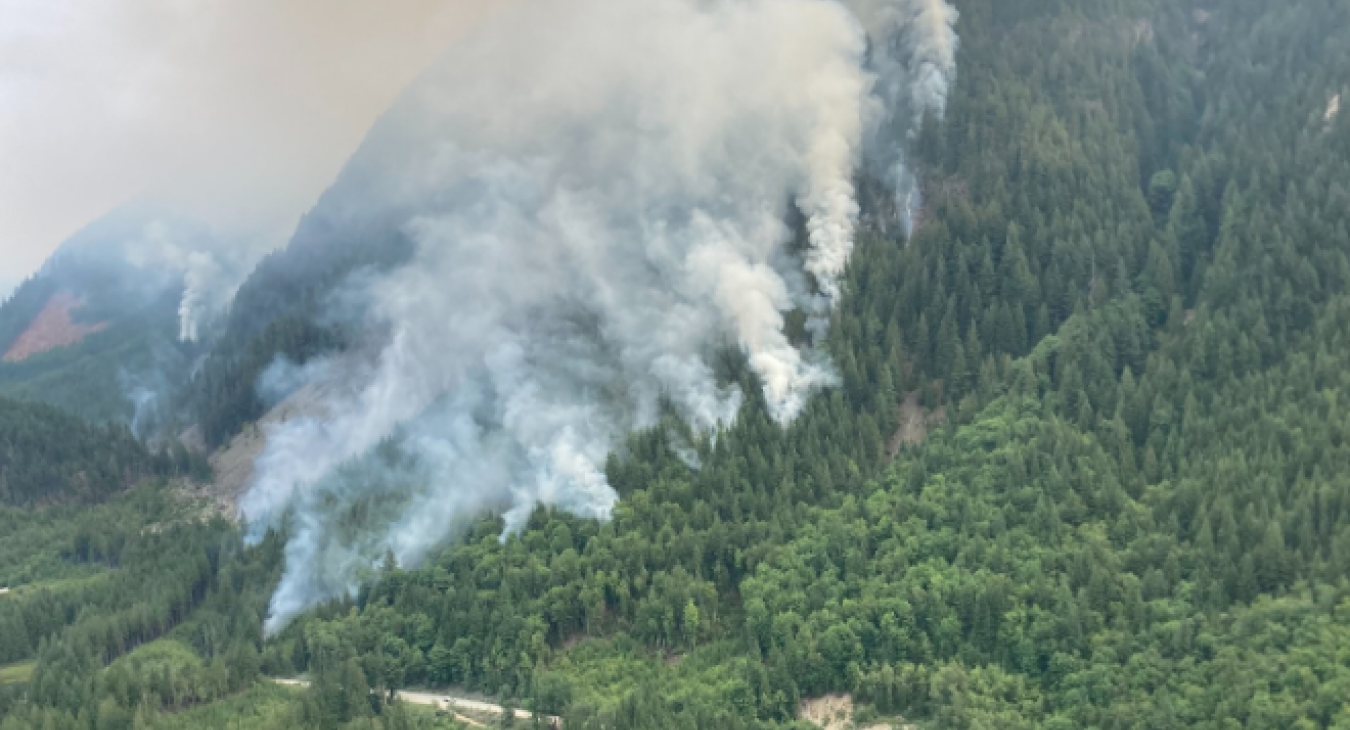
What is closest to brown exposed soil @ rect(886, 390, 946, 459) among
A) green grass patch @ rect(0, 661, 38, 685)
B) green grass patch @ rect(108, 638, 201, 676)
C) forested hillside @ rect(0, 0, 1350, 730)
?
forested hillside @ rect(0, 0, 1350, 730)

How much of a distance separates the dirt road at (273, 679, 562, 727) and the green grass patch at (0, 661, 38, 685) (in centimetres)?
2536

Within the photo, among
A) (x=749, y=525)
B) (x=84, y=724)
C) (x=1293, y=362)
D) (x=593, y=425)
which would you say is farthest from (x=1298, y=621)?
(x=84, y=724)

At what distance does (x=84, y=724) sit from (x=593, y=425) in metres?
59.3

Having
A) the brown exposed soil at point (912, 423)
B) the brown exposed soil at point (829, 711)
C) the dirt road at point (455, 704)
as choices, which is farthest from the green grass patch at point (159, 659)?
the brown exposed soil at point (912, 423)

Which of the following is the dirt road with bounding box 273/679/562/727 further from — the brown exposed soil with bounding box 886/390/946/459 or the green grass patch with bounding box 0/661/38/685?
the brown exposed soil with bounding box 886/390/946/459

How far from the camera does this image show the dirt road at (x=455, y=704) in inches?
5177

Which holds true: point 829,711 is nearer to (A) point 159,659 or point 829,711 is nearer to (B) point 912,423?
(B) point 912,423

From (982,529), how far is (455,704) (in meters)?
47.4

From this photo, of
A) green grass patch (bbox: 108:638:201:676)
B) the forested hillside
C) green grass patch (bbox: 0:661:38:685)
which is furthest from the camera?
green grass patch (bbox: 0:661:38:685)

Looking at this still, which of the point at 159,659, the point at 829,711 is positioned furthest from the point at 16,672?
the point at 829,711

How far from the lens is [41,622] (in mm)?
160750

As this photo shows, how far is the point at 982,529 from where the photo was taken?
136 m

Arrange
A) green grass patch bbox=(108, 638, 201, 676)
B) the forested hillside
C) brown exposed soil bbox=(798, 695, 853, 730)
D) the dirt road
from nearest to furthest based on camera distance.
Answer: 1. the forested hillside
2. brown exposed soil bbox=(798, 695, 853, 730)
3. the dirt road
4. green grass patch bbox=(108, 638, 201, 676)

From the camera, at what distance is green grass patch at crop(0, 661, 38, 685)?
14638cm
